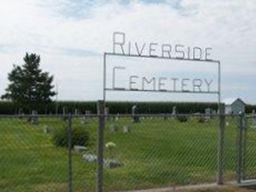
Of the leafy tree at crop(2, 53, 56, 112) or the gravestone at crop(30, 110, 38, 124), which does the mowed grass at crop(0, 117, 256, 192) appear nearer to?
the gravestone at crop(30, 110, 38, 124)

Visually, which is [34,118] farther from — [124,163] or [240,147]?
[124,163]

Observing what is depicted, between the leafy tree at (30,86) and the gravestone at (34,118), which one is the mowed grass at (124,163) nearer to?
the gravestone at (34,118)

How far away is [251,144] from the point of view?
71.3ft

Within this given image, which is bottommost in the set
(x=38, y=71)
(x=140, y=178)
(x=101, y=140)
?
(x=140, y=178)

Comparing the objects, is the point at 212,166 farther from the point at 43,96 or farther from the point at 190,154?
the point at 43,96

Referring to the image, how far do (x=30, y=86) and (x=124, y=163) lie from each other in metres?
49.0

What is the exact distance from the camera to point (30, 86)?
62.9 m

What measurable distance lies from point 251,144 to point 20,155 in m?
8.86

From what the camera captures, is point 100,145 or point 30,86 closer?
point 100,145

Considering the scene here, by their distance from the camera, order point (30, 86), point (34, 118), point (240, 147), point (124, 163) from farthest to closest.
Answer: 1. point (30, 86)
2. point (124, 163)
3. point (240, 147)
4. point (34, 118)

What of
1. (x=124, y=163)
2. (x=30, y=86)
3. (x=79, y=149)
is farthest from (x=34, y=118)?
(x=30, y=86)

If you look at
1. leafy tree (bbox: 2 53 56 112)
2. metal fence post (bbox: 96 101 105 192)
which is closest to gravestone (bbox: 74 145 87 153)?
metal fence post (bbox: 96 101 105 192)

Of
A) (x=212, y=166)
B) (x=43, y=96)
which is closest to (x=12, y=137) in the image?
(x=212, y=166)

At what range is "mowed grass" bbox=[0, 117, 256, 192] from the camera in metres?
12.3
